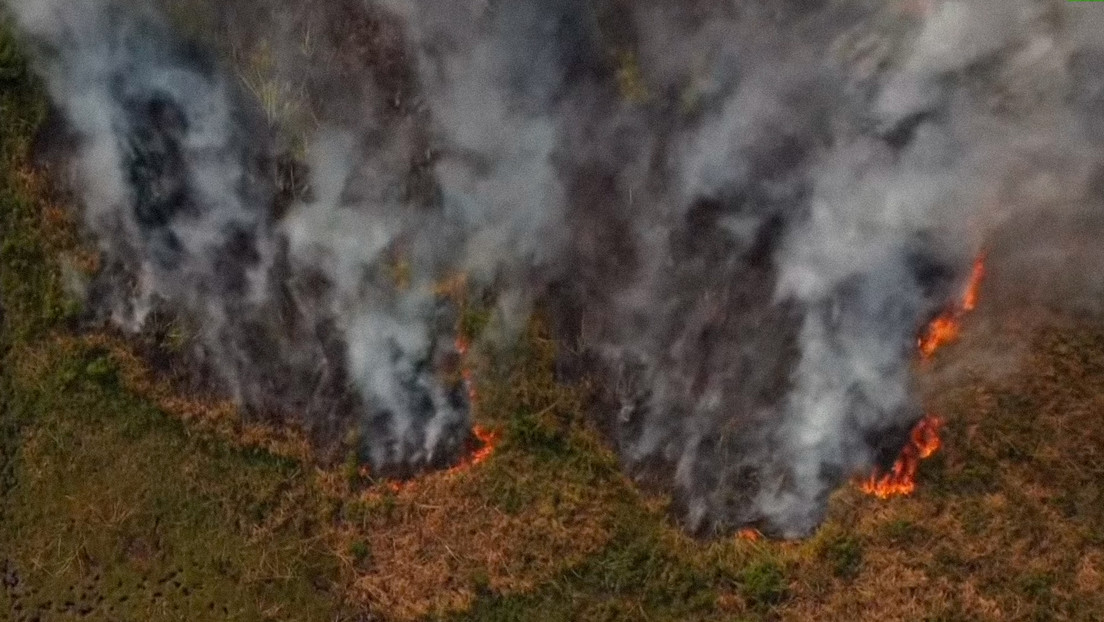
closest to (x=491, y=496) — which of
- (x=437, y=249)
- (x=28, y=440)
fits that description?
(x=437, y=249)

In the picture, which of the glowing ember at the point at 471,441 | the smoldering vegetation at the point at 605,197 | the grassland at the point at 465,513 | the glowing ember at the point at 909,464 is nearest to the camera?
the smoldering vegetation at the point at 605,197

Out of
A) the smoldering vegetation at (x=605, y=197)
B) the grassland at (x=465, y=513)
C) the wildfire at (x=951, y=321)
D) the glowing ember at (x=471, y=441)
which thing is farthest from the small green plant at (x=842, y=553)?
the glowing ember at (x=471, y=441)

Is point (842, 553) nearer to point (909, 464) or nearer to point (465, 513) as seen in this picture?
point (909, 464)

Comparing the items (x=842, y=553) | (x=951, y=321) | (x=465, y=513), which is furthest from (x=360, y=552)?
(x=951, y=321)

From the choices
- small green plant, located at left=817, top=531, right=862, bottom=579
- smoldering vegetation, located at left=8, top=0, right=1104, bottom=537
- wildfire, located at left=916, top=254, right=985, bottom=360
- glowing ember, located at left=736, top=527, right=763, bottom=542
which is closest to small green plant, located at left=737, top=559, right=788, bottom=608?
glowing ember, located at left=736, top=527, right=763, bottom=542

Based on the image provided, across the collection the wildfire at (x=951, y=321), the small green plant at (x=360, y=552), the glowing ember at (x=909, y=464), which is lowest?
the glowing ember at (x=909, y=464)

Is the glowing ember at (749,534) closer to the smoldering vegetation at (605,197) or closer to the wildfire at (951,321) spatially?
the smoldering vegetation at (605,197)

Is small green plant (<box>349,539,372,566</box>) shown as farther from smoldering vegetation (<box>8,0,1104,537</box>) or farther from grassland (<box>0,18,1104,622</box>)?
smoldering vegetation (<box>8,0,1104,537</box>)
